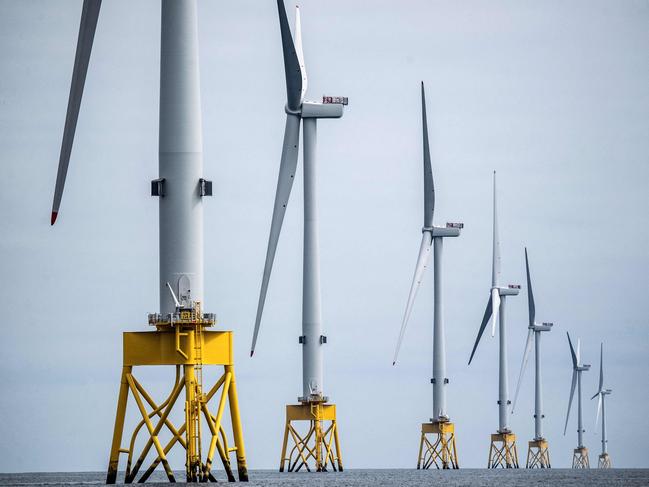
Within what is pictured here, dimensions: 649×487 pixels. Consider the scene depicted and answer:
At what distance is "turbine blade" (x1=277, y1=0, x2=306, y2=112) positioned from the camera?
126750 mm

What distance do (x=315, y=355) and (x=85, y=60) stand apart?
82303 millimetres

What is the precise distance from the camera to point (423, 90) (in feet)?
647

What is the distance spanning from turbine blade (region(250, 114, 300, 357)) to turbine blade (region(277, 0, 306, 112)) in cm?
599

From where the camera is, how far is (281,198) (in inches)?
4749

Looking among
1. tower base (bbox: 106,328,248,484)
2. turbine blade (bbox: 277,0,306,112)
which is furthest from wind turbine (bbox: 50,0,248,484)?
turbine blade (bbox: 277,0,306,112)

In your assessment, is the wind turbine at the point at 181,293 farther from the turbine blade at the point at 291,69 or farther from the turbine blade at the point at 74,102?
the turbine blade at the point at 291,69

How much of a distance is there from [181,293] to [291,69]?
5585 cm

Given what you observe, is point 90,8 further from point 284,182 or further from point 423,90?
point 423,90

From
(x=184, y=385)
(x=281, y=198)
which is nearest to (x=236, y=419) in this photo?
(x=184, y=385)

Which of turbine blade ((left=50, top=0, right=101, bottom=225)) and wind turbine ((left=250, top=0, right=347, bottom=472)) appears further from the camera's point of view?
wind turbine ((left=250, top=0, right=347, bottom=472))

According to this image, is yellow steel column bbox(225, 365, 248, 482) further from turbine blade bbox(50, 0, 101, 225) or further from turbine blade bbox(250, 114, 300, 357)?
turbine blade bbox(250, 114, 300, 357)

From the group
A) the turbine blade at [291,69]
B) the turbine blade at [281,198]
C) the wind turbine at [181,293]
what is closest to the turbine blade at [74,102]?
the wind turbine at [181,293]

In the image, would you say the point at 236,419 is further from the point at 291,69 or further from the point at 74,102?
the point at 291,69

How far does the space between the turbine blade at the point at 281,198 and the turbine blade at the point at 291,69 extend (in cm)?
599
